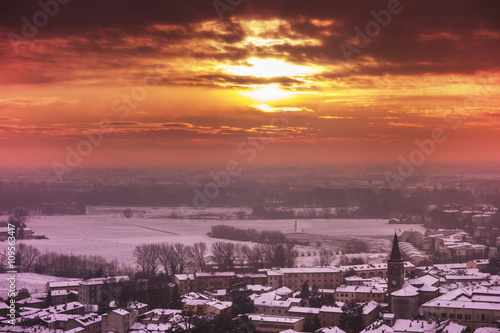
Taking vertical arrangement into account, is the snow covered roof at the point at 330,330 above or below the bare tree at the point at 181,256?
below

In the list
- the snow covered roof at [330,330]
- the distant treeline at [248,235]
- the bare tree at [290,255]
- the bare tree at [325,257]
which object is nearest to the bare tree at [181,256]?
the bare tree at [290,255]

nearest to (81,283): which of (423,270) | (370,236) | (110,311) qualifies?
(110,311)

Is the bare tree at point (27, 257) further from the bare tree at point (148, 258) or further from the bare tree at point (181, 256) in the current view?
the bare tree at point (181, 256)

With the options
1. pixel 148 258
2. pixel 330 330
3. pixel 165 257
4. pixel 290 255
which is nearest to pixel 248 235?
pixel 290 255

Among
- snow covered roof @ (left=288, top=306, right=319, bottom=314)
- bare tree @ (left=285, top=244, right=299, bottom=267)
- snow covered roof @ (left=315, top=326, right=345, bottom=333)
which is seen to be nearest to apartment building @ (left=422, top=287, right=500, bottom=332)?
snow covered roof @ (left=315, top=326, right=345, bottom=333)

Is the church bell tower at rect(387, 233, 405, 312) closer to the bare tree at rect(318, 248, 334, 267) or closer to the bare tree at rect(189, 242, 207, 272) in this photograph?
the bare tree at rect(318, 248, 334, 267)

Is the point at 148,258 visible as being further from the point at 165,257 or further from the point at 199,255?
the point at 199,255

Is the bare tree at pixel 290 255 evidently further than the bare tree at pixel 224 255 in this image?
Yes
